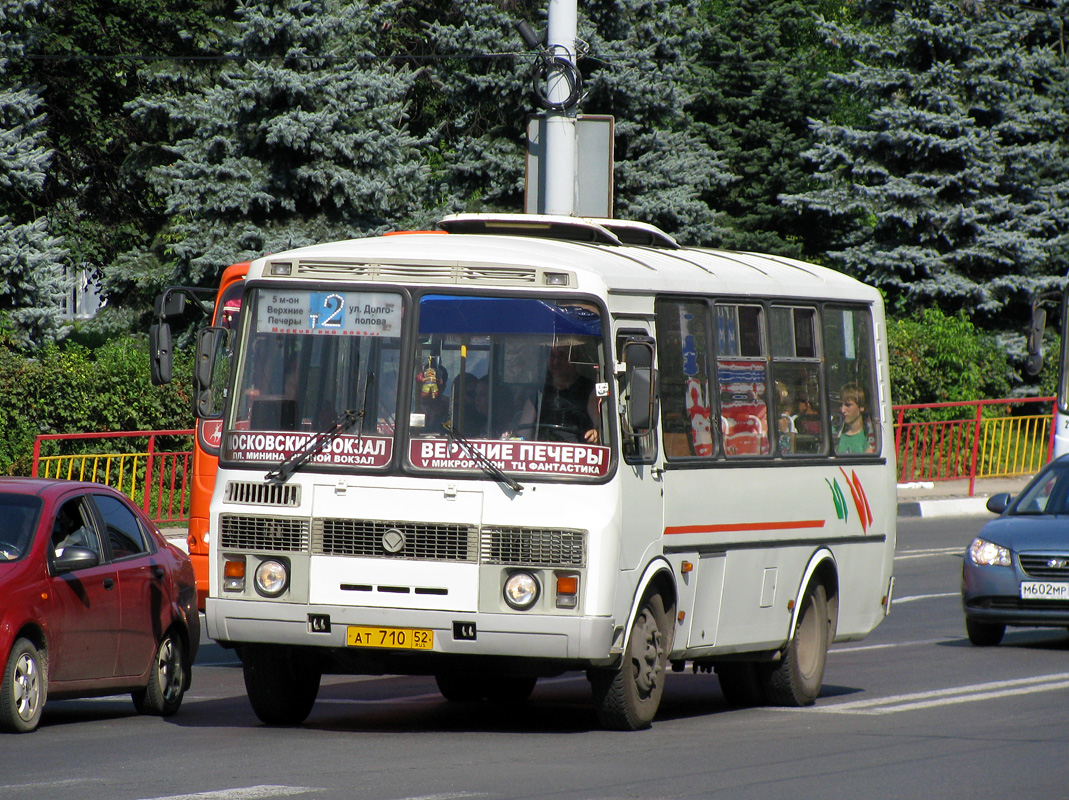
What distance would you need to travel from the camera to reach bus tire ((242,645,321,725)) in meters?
10.1

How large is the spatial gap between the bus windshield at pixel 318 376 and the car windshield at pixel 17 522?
126 centimetres

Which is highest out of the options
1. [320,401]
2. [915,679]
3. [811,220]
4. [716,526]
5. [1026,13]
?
[1026,13]

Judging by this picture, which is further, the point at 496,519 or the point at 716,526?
the point at 716,526

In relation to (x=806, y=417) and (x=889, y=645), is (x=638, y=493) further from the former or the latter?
(x=889, y=645)

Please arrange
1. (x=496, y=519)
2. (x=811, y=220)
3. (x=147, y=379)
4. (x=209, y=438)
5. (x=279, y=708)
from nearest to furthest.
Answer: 1. (x=496, y=519)
2. (x=279, y=708)
3. (x=209, y=438)
4. (x=147, y=379)
5. (x=811, y=220)

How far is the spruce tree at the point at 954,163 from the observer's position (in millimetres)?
35969

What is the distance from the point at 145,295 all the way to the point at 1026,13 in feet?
63.1

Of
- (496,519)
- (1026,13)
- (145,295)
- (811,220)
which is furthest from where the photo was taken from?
(811,220)

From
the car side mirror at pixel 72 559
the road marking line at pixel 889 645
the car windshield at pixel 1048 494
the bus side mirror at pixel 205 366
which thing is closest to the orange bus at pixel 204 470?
the bus side mirror at pixel 205 366

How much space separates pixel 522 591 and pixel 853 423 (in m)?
3.83

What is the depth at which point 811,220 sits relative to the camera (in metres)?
44.3

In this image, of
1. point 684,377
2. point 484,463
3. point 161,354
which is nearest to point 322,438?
point 484,463

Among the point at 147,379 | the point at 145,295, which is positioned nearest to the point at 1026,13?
the point at 145,295

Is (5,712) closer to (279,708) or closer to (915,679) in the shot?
(279,708)
